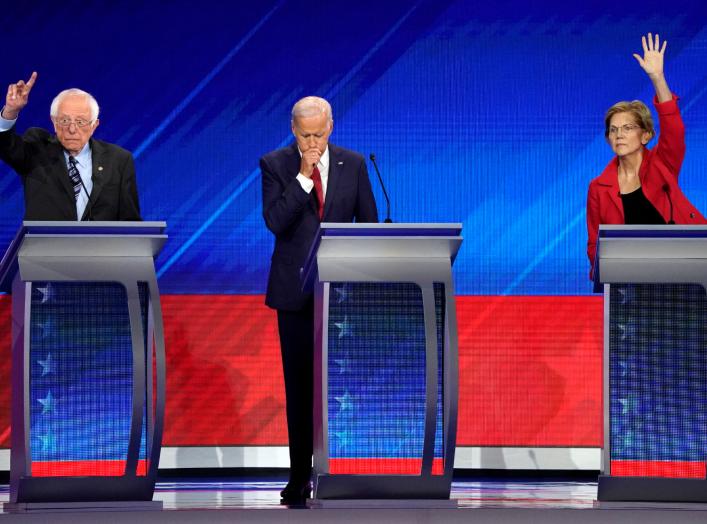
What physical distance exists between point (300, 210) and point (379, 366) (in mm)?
662

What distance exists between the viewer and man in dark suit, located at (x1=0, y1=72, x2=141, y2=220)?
13.1 ft

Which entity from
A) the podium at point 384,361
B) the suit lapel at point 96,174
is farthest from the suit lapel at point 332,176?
the suit lapel at point 96,174

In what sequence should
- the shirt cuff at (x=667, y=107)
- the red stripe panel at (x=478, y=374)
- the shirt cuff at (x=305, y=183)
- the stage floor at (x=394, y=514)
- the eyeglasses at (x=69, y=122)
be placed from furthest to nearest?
1. the red stripe panel at (x=478, y=374)
2. the shirt cuff at (x=667, y=107)
3. the eyeglasses at (x=69, y=122)
4. the shirt cuff at (x=305, y=183)
5. the stage floor at (x=394, y=514)

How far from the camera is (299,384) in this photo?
4.02m

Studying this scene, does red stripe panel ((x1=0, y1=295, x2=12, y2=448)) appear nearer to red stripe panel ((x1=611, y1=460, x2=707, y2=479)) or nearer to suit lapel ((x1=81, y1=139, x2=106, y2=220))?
suit lapel ((x1=81, y1=139, x2=106, y2=220))

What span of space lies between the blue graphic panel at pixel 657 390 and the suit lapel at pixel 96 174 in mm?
1636

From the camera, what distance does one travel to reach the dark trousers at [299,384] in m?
4.00

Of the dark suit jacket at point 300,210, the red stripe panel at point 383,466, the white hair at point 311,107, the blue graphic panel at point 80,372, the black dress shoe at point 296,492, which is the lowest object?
the black dress shoe at point 296,492

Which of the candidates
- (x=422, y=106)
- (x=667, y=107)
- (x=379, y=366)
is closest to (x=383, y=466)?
(x=379, y=366)

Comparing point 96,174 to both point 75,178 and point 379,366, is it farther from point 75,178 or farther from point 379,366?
point 379,366

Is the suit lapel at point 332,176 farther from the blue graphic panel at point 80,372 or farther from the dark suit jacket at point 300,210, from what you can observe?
the blue graphic panel at point 80,372

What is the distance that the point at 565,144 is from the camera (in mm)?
5430

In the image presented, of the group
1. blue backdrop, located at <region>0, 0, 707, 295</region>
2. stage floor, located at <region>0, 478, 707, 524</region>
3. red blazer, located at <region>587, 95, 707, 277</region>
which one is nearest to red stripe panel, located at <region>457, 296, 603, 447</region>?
blue backdrop, located at <region>0, 0, 707, 295</region>

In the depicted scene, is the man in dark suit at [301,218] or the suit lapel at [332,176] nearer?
the man in dark suit at [301,218]
